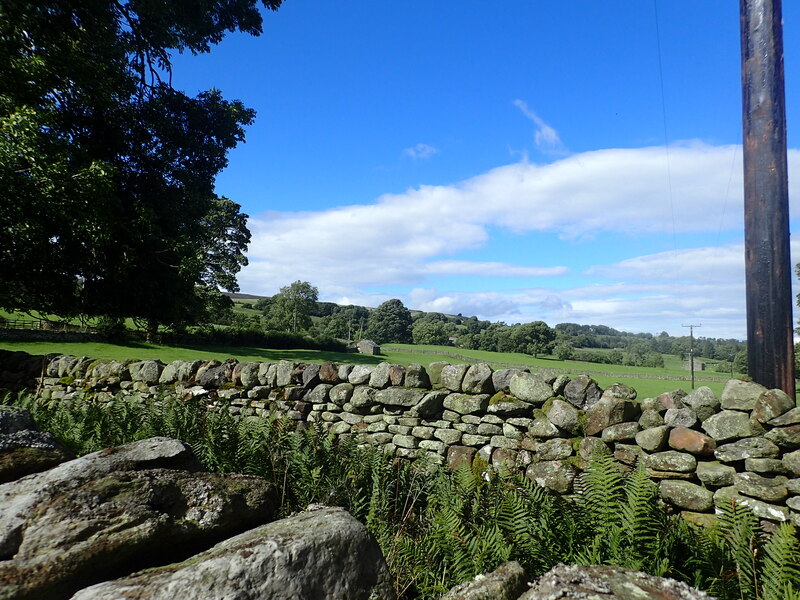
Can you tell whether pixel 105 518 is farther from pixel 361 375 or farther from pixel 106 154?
pixel 106 154

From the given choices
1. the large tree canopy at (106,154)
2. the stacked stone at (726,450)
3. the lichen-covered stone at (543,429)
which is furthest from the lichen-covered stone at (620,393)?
the large tree canopy at (106,154)

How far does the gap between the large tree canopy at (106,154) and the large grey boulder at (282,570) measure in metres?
12.0

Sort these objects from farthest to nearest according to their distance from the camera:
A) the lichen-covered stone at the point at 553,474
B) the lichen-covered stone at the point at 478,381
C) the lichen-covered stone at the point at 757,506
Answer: the lichen-covered stone at the point at 478,381 < the lichen-covered stone at the point at 553,474 < the lichen-covered stone at the point at 757,506

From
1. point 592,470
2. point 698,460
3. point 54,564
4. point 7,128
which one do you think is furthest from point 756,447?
point 7,128

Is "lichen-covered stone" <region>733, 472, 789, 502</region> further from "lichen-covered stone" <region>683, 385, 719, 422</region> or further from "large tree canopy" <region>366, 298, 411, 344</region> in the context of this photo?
"large tree canopy" <region>366, 298, 411, 344</region>

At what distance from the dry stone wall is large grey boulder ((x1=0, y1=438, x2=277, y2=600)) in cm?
381

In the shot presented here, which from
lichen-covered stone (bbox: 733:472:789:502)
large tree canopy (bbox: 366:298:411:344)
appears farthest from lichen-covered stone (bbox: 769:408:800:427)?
large tree canopy (bbox: 366:298:411:344)

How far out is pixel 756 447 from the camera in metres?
4.40

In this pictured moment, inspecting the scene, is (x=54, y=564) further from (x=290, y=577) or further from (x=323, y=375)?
(x=323, y=375)

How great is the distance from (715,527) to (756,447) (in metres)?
1.06

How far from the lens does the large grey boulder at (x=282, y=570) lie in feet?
6.55

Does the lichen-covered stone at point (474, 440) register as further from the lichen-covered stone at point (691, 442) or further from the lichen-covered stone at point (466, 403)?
the lichen-covered stone at point (691, 442)

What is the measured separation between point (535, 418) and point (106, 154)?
16.3 m

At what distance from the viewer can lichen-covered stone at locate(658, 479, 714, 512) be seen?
4.52 meters
